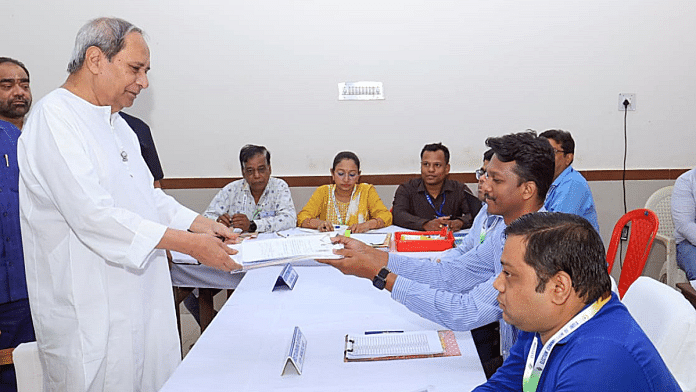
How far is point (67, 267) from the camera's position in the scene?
6.67ft

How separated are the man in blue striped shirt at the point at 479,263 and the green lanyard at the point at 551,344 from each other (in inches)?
20.2

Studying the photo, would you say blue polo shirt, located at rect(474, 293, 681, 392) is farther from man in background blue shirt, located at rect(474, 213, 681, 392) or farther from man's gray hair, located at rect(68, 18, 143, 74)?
man's gray hair, located at rect(68, 18, 143, 74)

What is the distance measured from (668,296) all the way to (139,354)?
5.43 feet

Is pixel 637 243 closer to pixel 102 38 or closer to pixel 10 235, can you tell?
pixel 102 38

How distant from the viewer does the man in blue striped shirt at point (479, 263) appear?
1.94 m

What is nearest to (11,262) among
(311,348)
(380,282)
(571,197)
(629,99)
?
(311,348)

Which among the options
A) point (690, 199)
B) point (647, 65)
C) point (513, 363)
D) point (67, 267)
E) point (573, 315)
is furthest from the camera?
point (647, 65)

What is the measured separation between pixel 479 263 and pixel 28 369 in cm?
164

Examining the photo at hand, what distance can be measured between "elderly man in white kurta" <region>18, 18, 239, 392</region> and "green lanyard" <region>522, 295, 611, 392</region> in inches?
40.8

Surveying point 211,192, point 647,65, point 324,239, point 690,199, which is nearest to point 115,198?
point 324,239

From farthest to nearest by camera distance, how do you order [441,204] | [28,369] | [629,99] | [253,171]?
1. [629,99]
2. [441,204]
3. [253,171]
4. [28,369]

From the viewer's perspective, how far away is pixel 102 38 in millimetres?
2023

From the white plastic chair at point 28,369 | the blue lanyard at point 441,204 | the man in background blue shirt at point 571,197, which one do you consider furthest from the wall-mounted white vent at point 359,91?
the white plastic chair at point 28,369

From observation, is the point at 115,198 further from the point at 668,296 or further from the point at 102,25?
the point at 668,296
